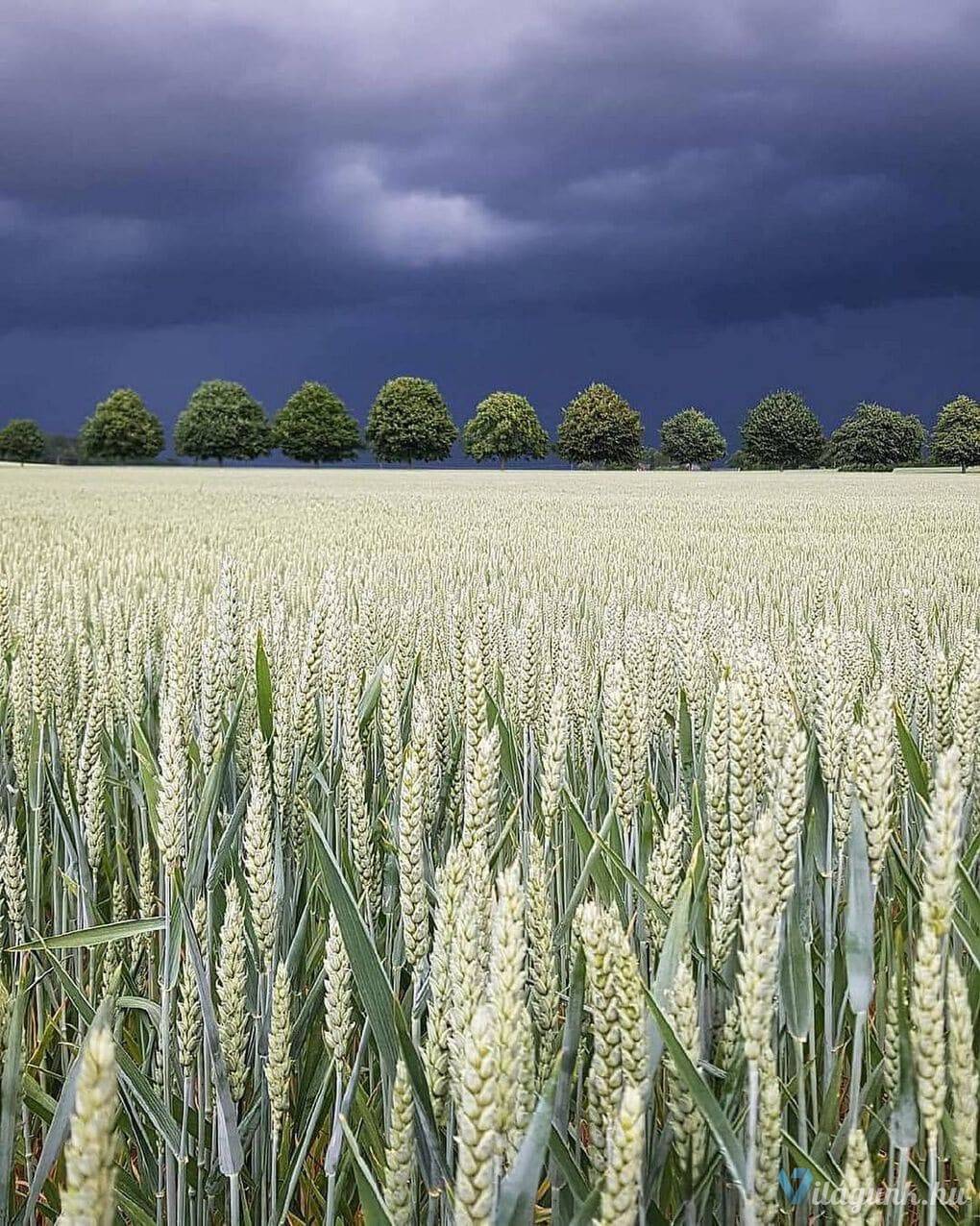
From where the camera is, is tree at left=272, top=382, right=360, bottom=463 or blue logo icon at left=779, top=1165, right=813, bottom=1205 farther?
tree at left=272, top=382, right=360, bottom=463

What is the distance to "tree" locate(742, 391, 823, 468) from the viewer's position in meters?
81.1

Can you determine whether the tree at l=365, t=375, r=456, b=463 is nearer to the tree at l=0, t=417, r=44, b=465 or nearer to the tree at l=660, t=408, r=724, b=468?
the tree at l=660, t=408, r=724, b=468

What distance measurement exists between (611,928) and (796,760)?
354 millimetres

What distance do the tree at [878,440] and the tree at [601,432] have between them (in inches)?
633

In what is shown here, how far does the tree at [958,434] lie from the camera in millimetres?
62469

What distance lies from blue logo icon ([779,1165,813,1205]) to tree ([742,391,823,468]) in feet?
278

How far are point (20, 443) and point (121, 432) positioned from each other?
16.9 meters

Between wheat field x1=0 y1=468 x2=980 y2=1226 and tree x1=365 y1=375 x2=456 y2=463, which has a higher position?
tree x1=365 y1=375 x2=456 y2=463

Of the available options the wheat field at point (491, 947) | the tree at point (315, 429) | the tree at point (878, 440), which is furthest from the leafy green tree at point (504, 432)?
the wheat field at point (491, 947)

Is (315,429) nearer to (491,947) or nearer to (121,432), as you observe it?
(121,432)

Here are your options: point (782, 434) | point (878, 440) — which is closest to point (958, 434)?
point (878, 440)

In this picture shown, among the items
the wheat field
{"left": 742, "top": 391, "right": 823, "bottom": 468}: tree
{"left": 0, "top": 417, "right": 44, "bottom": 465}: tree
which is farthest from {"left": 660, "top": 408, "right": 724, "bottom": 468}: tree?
the wheat field

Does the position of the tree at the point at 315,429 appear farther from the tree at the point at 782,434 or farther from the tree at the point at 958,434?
the tree at the point at 958,434

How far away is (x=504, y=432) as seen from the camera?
2931 inches
